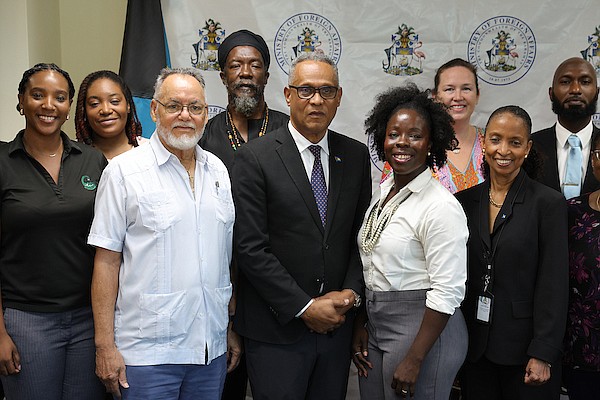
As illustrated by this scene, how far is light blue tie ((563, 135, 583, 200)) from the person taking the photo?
279cm

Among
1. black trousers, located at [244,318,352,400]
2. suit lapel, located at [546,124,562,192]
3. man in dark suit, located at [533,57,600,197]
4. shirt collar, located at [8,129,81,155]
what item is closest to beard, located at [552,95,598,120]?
man in dark suit, located at [533,57,600,197]

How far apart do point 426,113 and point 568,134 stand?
122 cm

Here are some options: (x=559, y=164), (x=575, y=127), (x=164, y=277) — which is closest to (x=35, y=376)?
(x=164, y=277)

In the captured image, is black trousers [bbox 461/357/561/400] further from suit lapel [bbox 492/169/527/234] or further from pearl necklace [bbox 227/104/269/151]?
pearl necklace [bbox 227/104/269/151]

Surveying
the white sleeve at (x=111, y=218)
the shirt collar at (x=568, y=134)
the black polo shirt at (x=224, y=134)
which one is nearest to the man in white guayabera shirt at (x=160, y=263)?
the white sleeve at (x=111, y=218)

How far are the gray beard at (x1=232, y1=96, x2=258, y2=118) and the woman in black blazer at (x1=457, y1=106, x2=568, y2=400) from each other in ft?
3.92

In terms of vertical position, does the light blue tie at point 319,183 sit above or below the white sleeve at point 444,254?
above

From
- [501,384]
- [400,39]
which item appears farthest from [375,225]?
[400,39]

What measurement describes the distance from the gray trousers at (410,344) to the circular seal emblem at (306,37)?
210cm

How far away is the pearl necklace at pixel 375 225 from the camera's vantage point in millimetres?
2162

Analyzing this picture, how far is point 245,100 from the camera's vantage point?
116 inches

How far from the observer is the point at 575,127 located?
3.03 m

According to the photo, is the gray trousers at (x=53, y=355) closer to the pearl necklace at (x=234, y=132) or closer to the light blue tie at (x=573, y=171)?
the pearl necklace at (x=234, y=132)

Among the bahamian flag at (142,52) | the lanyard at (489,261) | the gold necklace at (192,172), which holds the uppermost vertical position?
the bahamian flag at (142,52)
